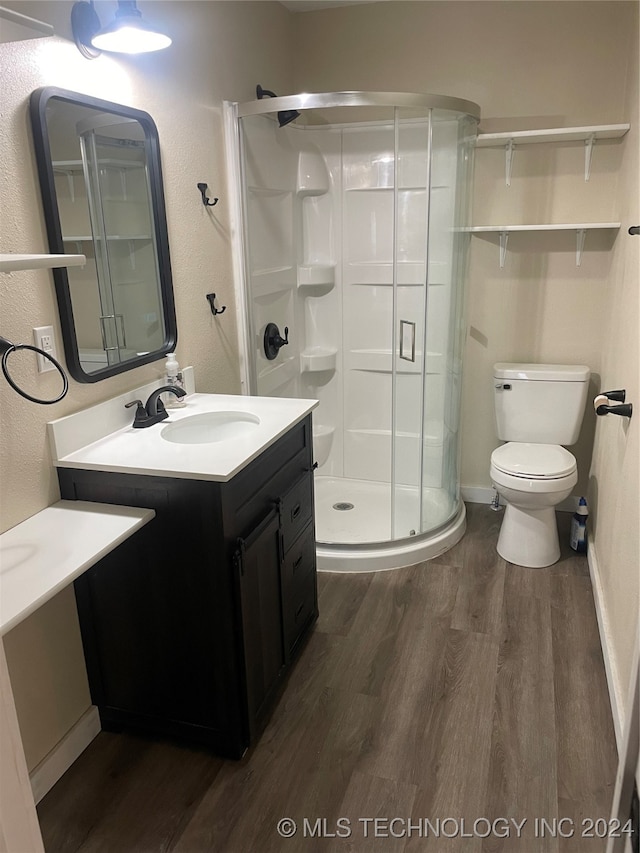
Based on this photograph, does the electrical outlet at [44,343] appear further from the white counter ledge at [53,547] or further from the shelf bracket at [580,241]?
the shelf bracket at [580,241]

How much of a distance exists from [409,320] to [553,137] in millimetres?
1108

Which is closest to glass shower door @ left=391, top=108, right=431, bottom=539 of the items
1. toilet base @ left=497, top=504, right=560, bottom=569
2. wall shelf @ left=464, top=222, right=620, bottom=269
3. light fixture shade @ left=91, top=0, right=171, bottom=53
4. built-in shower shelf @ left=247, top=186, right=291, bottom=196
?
wall shelf @ left=464, top=222, right=620, bottom=269

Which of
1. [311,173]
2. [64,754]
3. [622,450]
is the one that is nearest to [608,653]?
[622,450]

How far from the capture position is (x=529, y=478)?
9.21 ft

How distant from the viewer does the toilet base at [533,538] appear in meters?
2.93

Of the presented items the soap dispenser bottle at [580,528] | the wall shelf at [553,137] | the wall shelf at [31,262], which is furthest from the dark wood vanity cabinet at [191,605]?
the wall shelf at [553,137]

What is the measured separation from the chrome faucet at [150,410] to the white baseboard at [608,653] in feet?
5.44

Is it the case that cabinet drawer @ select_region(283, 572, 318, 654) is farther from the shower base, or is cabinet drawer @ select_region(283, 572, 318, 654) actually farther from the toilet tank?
the toilet tank

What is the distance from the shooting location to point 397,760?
74.6 inches

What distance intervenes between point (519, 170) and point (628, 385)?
4.59 feet

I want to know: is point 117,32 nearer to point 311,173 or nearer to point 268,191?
point 268,191

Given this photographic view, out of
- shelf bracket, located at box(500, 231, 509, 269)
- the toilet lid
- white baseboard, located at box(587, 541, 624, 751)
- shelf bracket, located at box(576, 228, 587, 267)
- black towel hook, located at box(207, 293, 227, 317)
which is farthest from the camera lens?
shelf bracket, located at box(500, 231, 509, 269)

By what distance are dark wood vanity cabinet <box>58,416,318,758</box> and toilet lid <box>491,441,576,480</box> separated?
4.08ft

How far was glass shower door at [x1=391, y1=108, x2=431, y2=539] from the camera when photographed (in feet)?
8.91
